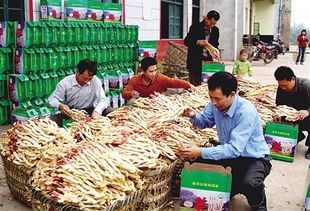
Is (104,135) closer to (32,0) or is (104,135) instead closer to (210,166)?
(210,166)

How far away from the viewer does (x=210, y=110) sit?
360 cm

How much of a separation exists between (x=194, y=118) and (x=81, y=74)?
174 cm

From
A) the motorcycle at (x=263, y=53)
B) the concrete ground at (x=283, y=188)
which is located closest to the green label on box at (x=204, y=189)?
the concrete ground at (x=283, y=188)

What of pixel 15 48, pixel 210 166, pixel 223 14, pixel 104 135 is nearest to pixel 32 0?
pixel 15 48

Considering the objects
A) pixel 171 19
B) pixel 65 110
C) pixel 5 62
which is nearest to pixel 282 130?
pixel 65 110

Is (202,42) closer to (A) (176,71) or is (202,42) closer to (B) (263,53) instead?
(A) (176,71)

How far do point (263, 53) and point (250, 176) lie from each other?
58.2 ft

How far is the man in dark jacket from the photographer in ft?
22.6

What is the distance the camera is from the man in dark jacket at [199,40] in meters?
6.89

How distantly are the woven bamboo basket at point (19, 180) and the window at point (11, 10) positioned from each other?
3962mm

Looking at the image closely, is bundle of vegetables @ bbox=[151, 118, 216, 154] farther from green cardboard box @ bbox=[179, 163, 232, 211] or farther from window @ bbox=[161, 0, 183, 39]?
window @ bbox=[161, 0, 183, 39]

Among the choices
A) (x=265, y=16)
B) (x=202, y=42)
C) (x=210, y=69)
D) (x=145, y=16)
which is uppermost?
(x=265, y=16)

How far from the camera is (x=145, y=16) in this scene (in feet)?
36.0

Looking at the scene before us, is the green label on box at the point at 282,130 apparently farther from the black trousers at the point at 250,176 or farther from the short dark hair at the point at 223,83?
the short dark hair at the point at 223,83
